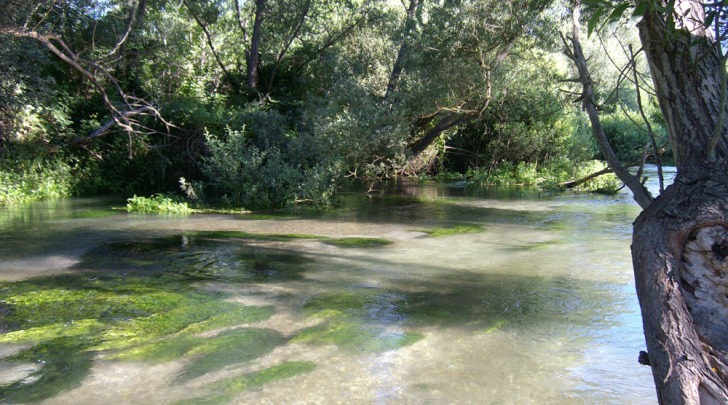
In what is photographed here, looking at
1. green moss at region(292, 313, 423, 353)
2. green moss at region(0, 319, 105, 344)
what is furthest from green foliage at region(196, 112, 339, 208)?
green moss at region(292, 313, 423, 353)

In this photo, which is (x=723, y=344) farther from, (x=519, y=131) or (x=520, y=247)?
(x=519, y=131)

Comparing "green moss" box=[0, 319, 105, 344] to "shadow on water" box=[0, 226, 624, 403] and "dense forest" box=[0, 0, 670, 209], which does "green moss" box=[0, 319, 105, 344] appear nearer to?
"shadow on water" box=[0, 226, 624, 403]

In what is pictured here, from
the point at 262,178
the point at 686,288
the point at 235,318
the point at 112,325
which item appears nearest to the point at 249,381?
the point at 235,318

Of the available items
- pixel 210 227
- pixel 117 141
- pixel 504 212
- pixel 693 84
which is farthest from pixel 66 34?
pixel 693 84

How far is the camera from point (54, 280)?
6859 millimetres

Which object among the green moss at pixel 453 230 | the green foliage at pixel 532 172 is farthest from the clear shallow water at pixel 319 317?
the green foliage at pixel 532 172

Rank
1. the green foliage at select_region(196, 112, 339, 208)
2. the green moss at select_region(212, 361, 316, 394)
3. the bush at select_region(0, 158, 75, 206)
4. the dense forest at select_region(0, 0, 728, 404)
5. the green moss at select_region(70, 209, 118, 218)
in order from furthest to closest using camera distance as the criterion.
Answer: the bush at select_region(0, 158, 75, 206) → the dense forest at select_region(0, 0, 728, 404) → the green foliage at select_region(196, 112, 339, 208) → the green moss at select_region(70, 209, 118, 218) → the green moss at select_region(212, 361, 316, 394)

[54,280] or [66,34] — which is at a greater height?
[66,34]

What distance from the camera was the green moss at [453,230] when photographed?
10053 millimetres

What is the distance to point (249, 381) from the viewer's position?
4156 mm

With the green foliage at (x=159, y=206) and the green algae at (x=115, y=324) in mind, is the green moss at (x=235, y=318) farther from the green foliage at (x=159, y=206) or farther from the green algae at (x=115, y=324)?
the green foliage at (x=159, y=206)

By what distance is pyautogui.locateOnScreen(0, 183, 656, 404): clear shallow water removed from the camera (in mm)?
4082

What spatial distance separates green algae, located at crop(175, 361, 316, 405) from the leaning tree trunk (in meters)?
2.80

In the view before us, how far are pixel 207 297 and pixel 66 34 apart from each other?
14676mm
